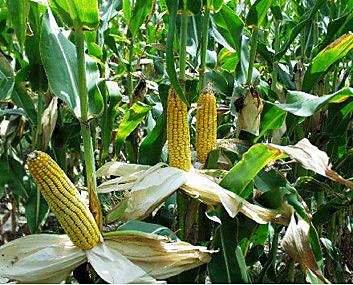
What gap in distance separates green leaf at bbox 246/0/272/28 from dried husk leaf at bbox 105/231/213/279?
3.51 feet

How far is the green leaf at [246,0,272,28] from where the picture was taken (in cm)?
230

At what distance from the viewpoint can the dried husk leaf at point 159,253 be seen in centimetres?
177

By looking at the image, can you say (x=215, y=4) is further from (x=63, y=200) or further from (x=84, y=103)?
(x=63, y=200)

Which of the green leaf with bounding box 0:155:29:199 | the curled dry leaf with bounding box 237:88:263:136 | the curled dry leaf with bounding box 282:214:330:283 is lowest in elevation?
the green leaf with bounding box 0:155:29:199

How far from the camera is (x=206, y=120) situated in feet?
6.71

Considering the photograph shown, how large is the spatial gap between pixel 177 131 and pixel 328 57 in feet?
2.45

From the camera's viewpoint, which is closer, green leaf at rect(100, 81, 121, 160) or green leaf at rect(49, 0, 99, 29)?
green leaf at rect(49, 0, 99, 29)

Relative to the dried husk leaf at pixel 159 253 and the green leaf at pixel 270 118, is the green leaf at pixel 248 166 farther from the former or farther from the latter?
the green leaf at pixel 270 118

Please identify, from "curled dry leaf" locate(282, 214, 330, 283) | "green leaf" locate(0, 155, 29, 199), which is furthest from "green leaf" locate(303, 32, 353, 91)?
"green leaf" locate(0, 155, 29, 199)

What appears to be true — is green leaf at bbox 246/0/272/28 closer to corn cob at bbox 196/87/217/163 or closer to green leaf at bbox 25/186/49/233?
corn cob at bbox 196/87/217/163

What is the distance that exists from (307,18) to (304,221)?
3.72ft

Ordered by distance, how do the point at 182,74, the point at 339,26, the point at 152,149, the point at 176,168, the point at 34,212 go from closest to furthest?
1. the point at 176,168
2. the point at 182,74
3. the point at 152,149
4. the point at 339,26
5. the point at 34,212

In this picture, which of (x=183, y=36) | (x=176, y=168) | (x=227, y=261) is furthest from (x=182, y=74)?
(x=227, y=261)

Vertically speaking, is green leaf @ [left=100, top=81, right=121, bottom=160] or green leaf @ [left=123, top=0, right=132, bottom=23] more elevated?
green leaf @ [left=123, top=0, right=132, bottom=23]
